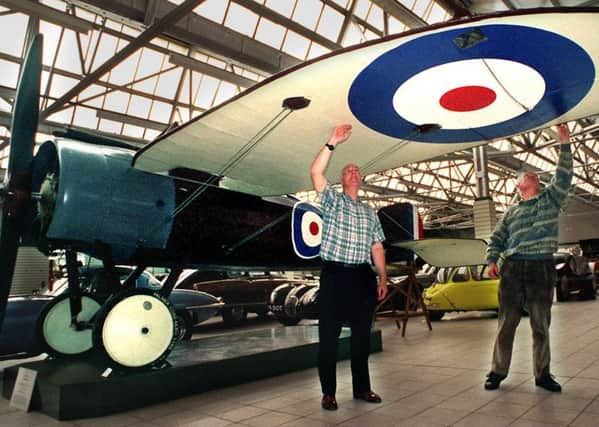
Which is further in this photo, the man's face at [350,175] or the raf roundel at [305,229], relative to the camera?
the raf roundel at [305,229]

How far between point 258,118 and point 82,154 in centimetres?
169

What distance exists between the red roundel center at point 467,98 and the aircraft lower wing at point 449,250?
2.18 m

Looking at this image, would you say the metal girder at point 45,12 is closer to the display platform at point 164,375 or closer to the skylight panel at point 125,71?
the skylight panel at point 125,71

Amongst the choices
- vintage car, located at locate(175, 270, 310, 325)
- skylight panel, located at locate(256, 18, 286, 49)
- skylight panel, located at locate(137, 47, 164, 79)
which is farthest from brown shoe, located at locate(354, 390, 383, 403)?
skylight panel, located at locate(137, 47, 164, 79)

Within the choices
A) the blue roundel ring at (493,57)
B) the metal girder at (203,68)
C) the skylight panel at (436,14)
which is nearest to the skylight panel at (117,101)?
the metal girder at (203,68)

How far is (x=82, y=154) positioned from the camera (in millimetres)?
4027

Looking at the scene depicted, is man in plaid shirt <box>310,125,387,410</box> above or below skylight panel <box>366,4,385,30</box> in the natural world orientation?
below

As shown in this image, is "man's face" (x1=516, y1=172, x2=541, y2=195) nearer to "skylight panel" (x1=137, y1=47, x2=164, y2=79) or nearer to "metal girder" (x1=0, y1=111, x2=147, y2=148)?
"metal girder" (x1=0, y1=111, x2=147, y2=148)

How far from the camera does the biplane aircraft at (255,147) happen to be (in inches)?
109

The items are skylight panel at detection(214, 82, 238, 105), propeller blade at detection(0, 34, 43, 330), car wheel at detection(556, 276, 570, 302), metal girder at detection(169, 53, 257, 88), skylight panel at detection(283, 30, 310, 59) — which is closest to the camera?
propeller blade at detection(0, 34, 43, 330)

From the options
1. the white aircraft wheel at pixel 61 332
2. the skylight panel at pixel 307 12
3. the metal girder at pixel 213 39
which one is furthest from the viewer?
the skylight panel at pixel 307 12

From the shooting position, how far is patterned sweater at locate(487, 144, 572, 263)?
3633 millimetres

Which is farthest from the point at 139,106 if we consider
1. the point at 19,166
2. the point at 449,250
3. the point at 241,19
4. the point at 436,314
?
the point at 449,250

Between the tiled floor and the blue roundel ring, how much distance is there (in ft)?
7.07
